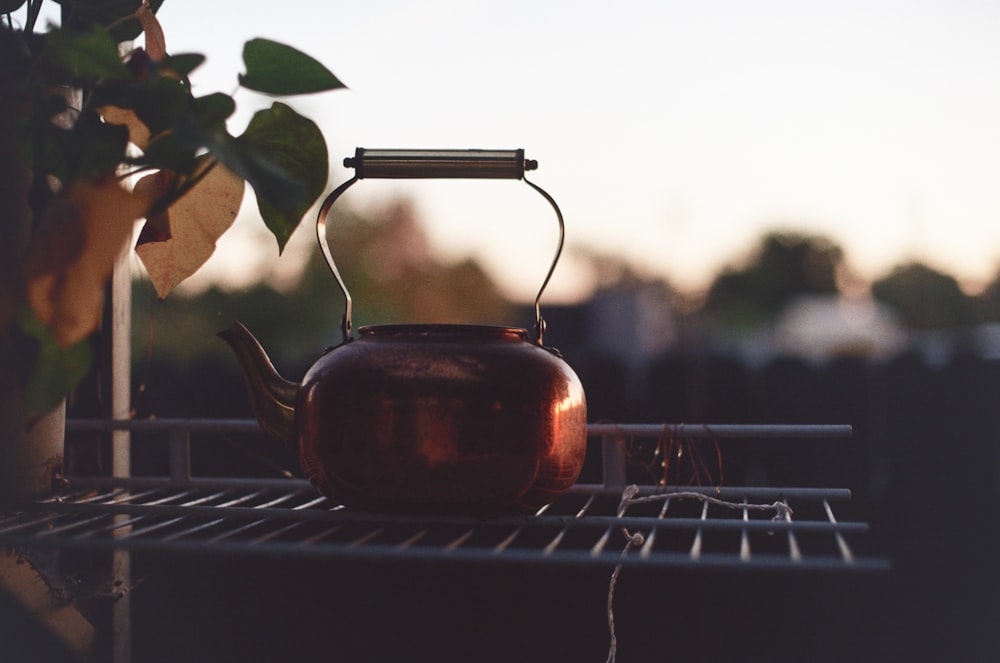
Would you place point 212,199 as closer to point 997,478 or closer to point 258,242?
A: point 997,478

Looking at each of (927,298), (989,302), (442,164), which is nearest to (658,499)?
(442,164)

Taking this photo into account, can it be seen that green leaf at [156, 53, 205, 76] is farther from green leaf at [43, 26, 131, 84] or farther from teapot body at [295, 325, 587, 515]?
teapot body at [295, 325, 587, 515]

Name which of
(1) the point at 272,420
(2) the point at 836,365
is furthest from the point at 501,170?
(2) the point at 836,365

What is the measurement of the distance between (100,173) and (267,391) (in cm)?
25

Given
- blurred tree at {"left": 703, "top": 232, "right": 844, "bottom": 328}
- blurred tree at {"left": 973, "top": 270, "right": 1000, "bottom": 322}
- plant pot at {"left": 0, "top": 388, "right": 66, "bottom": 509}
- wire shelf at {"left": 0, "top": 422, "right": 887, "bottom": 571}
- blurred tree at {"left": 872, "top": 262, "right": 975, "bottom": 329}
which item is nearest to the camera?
wire shelf at {"left": 0, "top": 422, "right": 887, "bottom": 571}

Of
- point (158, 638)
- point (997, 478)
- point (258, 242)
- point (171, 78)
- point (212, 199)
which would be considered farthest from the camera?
point (258, 242)

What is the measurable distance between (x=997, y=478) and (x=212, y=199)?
8.61 feet

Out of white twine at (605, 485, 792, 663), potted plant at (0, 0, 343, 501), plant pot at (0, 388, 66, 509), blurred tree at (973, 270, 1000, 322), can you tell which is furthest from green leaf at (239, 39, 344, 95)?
blurred tree at (973, 270, 1000, 322)

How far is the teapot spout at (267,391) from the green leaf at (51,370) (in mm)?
214

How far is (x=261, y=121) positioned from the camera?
0.79m

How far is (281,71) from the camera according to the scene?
28.2 inches

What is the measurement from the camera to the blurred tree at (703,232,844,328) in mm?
35969

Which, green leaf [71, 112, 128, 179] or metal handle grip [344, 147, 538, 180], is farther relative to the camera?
metal handle grip [344, 147, 538, 180]

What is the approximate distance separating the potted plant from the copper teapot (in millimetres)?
152
